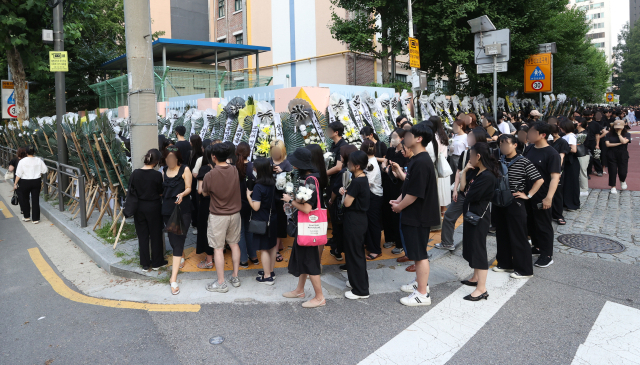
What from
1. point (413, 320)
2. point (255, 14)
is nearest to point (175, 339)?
point (413, 320)

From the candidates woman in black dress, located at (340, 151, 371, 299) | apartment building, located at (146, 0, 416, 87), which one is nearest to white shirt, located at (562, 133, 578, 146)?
woman in black dress, located at (340, 151, 371, 299)

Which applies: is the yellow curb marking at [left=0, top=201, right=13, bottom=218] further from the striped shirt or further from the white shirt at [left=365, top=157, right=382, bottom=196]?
the striped shirt

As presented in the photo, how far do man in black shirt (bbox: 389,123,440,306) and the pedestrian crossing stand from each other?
0.35m

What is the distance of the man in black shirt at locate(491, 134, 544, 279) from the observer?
489cm

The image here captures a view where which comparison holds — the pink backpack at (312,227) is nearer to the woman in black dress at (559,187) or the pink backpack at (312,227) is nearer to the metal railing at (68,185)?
the woman in black dress at (559,187)

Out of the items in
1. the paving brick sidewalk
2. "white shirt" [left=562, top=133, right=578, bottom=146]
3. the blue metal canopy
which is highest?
the blue metal canopy

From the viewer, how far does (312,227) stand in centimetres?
424

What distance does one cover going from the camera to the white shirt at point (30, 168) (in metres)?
8.45

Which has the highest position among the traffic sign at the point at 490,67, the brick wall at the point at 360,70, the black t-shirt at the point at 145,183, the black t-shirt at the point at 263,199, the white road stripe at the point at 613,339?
the brick wall at the point at 360,70

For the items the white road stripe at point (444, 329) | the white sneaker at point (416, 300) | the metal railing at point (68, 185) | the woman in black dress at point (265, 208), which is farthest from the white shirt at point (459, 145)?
the metal railing at point (68, 185)

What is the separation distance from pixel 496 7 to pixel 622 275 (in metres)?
13.7

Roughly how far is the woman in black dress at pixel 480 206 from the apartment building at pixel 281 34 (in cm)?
1949

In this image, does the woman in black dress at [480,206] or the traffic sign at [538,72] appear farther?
the traffic sign at [538,72]

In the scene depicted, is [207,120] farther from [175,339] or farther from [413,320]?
[413,320]
